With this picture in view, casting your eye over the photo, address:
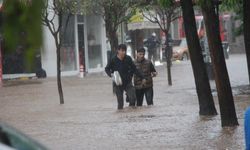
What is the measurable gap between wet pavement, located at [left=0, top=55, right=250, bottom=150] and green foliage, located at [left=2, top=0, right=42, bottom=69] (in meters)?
7.98

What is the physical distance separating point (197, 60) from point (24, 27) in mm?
11899

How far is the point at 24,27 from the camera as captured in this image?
222cm

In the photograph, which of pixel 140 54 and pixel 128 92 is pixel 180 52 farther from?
pixel 128 92

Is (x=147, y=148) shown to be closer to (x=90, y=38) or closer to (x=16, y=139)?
(x=16, y=139)

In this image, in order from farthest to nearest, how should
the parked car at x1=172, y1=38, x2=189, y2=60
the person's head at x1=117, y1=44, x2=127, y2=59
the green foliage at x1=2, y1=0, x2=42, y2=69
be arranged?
the parked car at x1=172, y1=38, x2=189, y2=60, the person's head at x1=117, y1=44, x2=127, y2=59, the green foliage at x1=2, y1=0, x2=42, y2=69

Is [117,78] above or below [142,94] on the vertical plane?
above

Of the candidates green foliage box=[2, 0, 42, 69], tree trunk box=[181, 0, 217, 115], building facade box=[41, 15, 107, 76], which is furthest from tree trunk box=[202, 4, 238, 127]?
building facade box=[41, 15, 107, 76]

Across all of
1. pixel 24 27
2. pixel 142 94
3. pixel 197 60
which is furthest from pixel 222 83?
pixel 24 27

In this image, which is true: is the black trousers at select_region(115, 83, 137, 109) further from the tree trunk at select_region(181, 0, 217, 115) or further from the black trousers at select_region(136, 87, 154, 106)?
the tree trunk at select_region(181, 0, 217, 115)

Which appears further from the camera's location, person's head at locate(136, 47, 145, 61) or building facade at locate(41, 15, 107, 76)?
building facade at locate(41, 15, 107, 76)

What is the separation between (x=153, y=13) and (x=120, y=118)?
13892mm

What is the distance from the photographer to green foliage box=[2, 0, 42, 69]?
220 cm

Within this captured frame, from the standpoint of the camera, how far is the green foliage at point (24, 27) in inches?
86.6

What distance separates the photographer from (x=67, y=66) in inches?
1351
